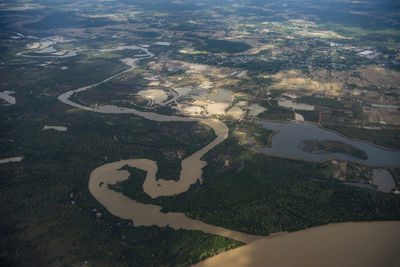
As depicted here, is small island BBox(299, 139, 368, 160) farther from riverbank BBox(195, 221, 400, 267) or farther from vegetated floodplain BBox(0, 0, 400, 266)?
riverbank BBox(195, 221, 400, 267)

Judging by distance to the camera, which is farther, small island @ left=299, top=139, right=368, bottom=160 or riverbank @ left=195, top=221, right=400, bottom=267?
small island @ left=299, top=139, right=368, bottom=160

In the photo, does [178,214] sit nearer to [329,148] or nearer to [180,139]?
[180,139]

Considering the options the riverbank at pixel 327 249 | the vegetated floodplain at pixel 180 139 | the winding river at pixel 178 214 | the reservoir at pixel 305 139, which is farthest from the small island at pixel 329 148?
the riverbank at pixel 327 249

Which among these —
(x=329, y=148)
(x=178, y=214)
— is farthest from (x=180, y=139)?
(x=329, y=148)

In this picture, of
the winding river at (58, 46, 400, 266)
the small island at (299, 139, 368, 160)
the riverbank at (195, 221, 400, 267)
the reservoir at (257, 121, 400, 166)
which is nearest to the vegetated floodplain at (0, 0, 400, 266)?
the small island at (299, 139, 368, 160)

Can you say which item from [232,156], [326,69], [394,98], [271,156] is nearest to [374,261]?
[271,156]

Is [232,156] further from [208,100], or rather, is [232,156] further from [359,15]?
[359,15]

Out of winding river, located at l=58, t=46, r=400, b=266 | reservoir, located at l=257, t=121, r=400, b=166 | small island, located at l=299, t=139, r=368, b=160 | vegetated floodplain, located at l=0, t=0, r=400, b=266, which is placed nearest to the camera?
winding river, located at l=58, t=46, r=400, b=266
